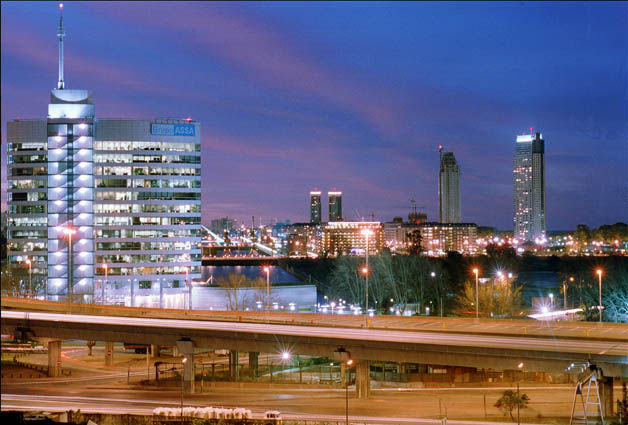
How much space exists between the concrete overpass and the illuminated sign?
3588 cm

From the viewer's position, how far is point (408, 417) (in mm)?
25875

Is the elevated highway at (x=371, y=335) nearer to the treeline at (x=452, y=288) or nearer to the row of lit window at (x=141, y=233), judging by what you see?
the treeline at (x=452, y=288)

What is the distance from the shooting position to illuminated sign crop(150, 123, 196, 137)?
7512 centimetres

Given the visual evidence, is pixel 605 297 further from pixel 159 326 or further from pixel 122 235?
pixel 122 235

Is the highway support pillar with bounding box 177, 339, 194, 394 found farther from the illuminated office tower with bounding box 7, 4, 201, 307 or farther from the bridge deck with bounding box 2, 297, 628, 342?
the illuminated office tower with bounding box 7, 4, 201, 307

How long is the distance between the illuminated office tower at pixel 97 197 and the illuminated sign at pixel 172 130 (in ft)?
0.38

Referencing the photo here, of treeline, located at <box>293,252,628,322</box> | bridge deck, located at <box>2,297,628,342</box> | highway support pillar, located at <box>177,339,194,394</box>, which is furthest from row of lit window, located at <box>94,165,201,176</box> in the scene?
highway support pillar, located at <box>177,339,194,394</box>

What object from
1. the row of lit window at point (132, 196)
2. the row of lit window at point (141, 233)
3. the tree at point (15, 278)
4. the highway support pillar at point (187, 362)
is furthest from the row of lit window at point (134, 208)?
the highway support pillar at point (187, 362)

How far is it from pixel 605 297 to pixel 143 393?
43385 millimetres

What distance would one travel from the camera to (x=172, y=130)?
7581cm

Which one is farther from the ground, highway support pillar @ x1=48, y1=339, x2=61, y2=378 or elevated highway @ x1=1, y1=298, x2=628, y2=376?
elevated highway @ x1=1, y1=298, x2=628, y2=376

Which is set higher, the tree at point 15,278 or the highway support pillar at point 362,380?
the tree at point 15,278

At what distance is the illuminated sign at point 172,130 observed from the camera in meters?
75.1

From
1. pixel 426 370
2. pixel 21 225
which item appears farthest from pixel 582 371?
pixel 21 225
